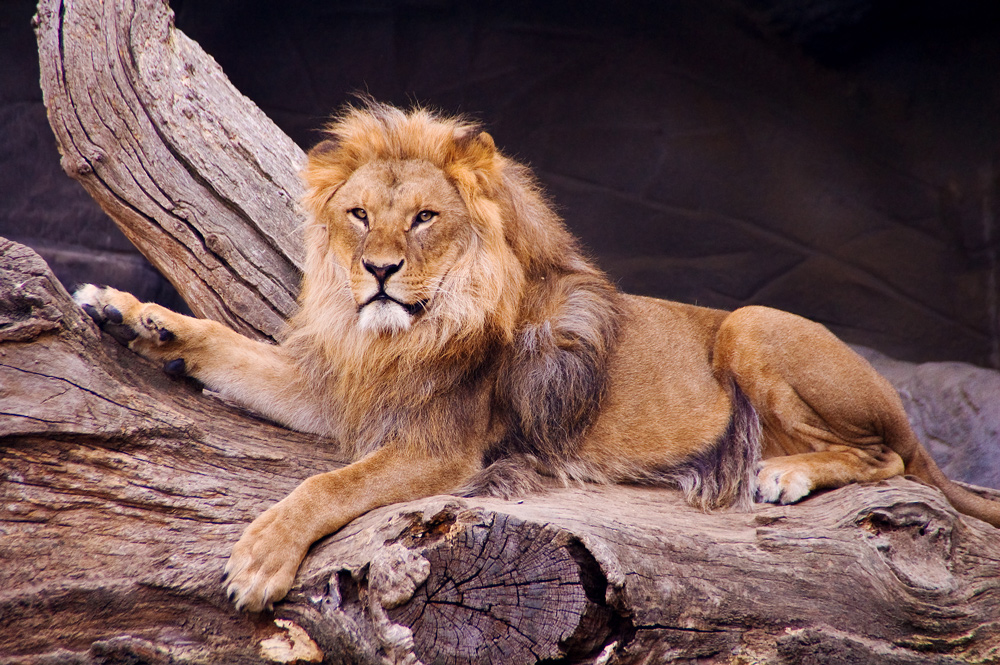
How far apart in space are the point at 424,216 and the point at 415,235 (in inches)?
3.5

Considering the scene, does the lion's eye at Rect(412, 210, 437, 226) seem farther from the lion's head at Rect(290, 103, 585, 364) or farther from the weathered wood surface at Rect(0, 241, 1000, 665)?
the weathered wood surface at Rect(0, 241, 1000, 665)

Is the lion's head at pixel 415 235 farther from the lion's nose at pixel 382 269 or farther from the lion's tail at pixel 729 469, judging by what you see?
the lion's tail at pixel 729 469

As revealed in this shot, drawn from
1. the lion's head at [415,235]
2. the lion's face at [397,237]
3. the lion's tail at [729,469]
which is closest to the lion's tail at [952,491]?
the lion's tail at [729,469]

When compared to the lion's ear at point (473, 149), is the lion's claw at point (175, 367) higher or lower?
lower

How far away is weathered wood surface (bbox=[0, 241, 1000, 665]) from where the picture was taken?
2.13m

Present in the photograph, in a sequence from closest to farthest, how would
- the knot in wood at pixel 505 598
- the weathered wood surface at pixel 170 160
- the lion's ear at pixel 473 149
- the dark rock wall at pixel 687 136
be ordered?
1. the knot in wood at pixel 505 598
2. the lion's ear at pixel 473 149
3. the weathered wood surface at pixel 170 160
4. the dark rock wall at pixel 687 136

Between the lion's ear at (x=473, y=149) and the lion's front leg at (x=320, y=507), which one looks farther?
the lion's ear at (x=473, y=149)

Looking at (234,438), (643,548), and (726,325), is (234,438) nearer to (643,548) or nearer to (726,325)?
(643,548)

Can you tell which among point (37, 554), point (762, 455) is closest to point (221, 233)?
point (37, 554)

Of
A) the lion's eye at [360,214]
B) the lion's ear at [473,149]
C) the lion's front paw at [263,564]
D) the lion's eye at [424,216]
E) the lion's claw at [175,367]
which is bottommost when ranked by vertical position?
A: the lion's front paw at [263,564]

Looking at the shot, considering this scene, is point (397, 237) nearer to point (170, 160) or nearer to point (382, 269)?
point (382, 269)

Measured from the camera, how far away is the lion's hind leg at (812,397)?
10.5 ft

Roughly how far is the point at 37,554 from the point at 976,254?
722cm

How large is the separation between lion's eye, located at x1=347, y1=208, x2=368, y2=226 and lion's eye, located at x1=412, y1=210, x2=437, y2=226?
186 mm
